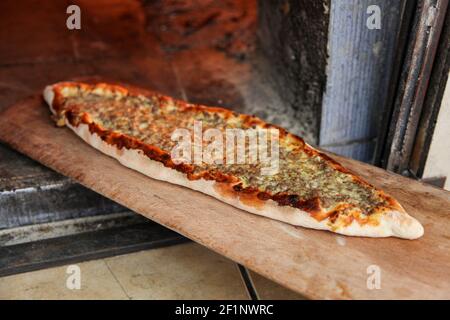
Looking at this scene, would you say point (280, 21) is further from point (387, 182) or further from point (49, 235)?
point (49, 235)

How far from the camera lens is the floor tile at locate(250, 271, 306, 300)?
8.75 feet

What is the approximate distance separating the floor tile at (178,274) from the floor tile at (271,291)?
0.07m

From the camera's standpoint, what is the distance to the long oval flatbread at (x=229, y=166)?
218 cm

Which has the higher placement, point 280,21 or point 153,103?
point 280,21

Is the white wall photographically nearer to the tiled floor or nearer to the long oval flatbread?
the long oval flatbread

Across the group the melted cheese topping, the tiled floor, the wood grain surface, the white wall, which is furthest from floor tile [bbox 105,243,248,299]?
the white wall

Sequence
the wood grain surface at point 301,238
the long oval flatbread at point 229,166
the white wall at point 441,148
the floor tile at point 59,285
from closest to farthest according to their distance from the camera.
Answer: the wood grain surface at point 301,238 < the long oval flatbread at point 229,166 < the floor tile at point 59,285 < the white wall at point 441,148

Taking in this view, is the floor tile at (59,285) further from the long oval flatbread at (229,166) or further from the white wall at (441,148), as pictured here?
the white wall at (441,148)

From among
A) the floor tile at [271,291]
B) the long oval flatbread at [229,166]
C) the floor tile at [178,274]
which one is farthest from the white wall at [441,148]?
the floor tile at [178,274]

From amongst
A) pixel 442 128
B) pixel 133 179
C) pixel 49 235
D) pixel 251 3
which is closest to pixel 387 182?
pixel 442 128

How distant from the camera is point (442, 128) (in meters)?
2.82

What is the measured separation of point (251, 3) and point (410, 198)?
2092mm

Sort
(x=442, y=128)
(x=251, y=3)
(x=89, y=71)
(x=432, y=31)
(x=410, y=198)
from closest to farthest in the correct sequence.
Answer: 1. (x=410, y=198)
2. (x=432, y=31)
3. (x=442, y=128)
4. (x=89, y=71)
5. (x=251, y=3)

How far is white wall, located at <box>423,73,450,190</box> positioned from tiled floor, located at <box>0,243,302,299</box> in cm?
94
